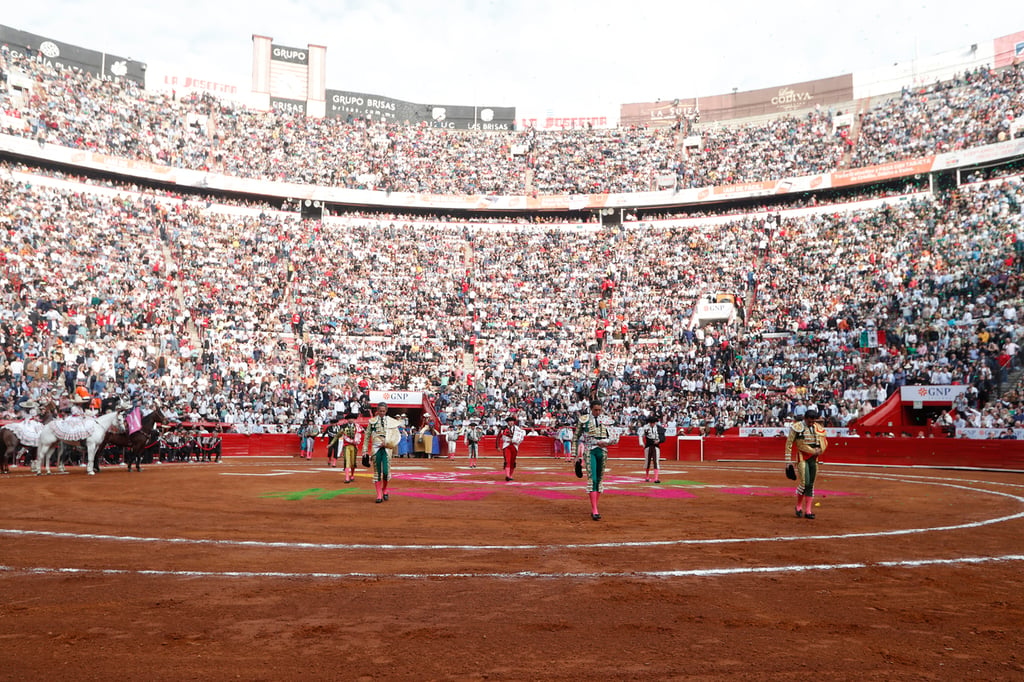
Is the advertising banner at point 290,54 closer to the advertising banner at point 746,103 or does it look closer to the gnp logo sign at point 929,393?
the advertising banner at point 746,103

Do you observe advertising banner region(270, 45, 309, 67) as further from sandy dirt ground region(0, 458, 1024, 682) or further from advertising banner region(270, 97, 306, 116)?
sandy dirt ground region(0, 458, 1024, 682)

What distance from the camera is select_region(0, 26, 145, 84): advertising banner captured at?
47250 millimetres

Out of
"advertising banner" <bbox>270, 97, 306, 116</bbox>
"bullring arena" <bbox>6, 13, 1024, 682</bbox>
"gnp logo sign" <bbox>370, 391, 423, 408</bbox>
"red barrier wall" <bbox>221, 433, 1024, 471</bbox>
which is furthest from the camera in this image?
"advertising banner" <bbox>270, 97, 306, 116</bbox>

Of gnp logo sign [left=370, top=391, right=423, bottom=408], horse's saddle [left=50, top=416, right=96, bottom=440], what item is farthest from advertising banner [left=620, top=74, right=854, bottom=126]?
horse's saddle [left=50, top=416, right=96, bottom=440]

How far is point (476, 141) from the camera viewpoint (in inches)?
2418

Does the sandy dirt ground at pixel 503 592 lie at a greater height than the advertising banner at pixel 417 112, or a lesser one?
lesser

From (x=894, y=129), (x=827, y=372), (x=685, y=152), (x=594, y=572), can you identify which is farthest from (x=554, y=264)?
(x=594, y=572)

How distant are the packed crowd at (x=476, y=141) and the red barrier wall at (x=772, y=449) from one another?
77.5 feet

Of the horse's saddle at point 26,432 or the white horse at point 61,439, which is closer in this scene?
the white horse at point 61,439

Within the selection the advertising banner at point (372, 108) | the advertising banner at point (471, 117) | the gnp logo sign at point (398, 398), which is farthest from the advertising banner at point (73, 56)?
the gnp logo sign at point (398, 398)

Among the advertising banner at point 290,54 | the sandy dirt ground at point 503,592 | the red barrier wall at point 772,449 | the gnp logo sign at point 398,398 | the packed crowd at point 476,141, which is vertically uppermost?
the advertising banner at point 290,54

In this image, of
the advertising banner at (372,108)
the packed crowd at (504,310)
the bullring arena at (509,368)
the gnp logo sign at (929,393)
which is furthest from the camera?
the advertising banner at (372,108)

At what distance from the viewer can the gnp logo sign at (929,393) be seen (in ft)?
96.6

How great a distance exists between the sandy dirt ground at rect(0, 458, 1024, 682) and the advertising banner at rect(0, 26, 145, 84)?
46520 mm
